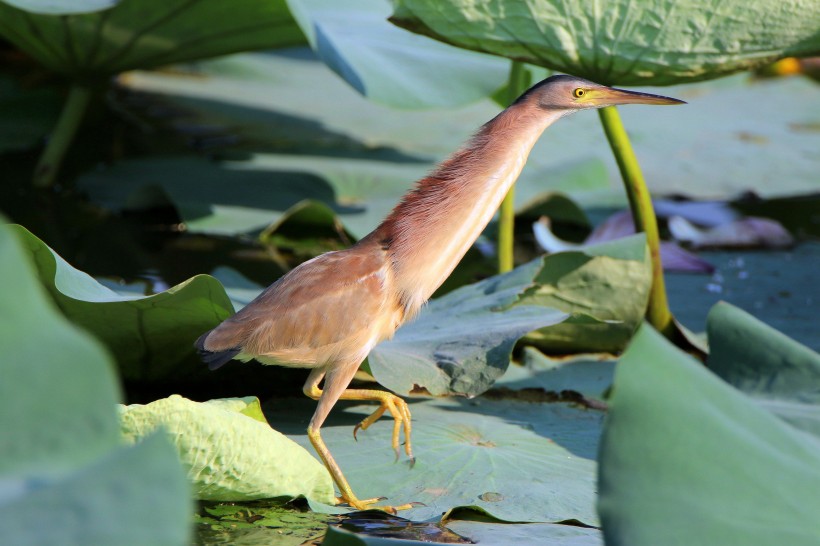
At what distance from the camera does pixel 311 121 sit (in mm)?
4973

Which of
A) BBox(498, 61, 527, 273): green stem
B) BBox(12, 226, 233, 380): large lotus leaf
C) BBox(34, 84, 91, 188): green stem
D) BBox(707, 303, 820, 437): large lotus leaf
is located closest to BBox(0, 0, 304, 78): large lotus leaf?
BBox(34, 84, 91, 188): green stem

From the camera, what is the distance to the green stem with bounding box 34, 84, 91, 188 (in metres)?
4.04

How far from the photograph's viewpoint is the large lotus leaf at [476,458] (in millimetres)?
1921

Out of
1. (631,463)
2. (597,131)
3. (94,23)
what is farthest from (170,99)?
(631,463)

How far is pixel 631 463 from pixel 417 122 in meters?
4.00

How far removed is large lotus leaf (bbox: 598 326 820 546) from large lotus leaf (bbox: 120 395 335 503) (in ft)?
2.51

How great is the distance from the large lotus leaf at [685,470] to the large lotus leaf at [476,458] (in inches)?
26.2

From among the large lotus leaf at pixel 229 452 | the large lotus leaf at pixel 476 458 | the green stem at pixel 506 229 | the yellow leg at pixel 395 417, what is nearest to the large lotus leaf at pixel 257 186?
the green stem at pixel 506 229

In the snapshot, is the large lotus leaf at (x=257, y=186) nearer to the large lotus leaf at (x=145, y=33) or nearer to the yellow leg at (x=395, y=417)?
the large lotus leaf at (x=145, y=33)

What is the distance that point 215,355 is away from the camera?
1.97 m

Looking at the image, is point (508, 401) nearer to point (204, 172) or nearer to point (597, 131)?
point (204, 172)

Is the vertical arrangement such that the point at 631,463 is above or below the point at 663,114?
above

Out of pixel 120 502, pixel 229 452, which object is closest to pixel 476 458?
pixel 229 452

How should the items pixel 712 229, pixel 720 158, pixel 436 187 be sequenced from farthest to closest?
pixel 720 158
pixel 712 229
pixel 436 187
